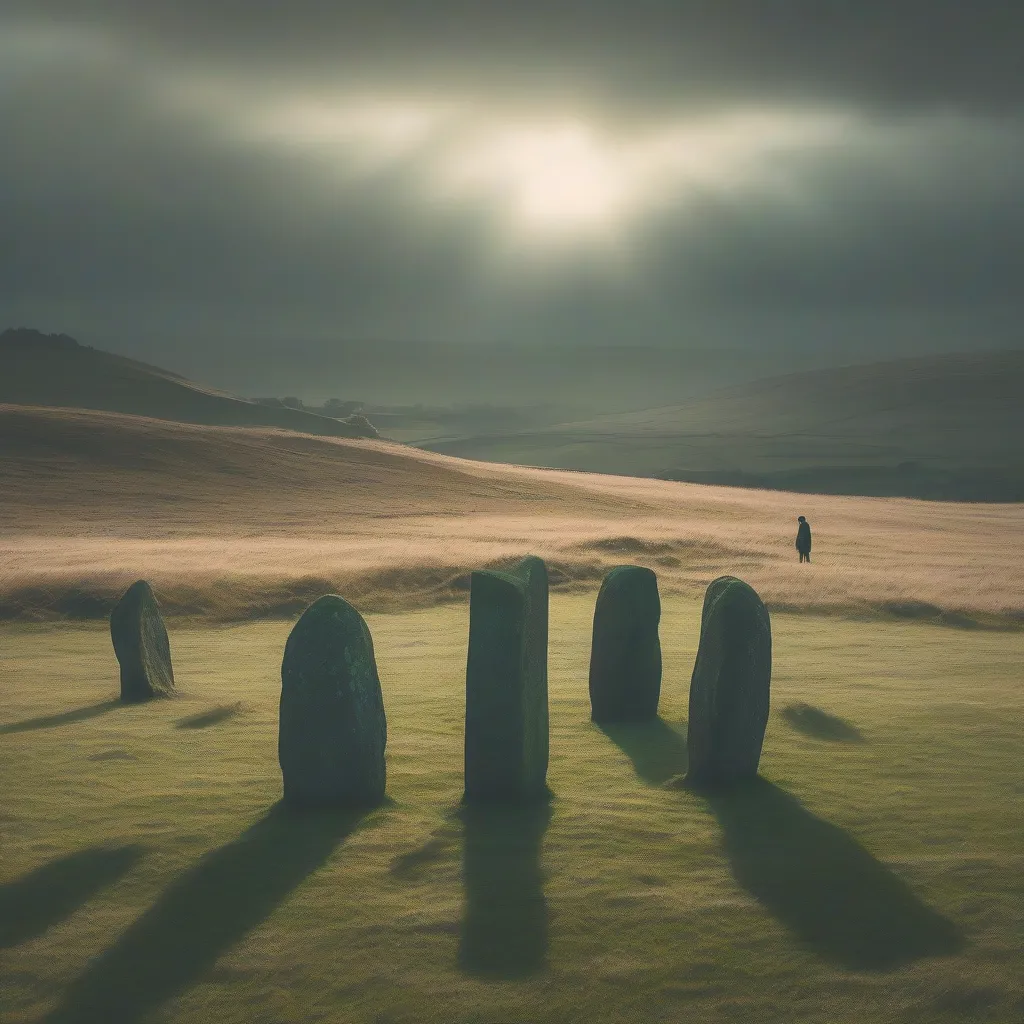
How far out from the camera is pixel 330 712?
11.7 metres

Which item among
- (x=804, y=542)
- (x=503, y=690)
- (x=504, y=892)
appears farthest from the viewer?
(x=804, y=542)

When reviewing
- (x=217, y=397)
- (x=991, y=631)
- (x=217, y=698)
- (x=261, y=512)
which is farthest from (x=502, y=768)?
(x=217, y=397)

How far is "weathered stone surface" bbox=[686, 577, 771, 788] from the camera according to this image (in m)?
12.4

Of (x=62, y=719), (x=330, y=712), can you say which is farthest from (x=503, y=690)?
(x=62, y=719)

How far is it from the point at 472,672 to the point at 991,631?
61.2ft

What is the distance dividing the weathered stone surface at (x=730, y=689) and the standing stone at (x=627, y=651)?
3.49 m

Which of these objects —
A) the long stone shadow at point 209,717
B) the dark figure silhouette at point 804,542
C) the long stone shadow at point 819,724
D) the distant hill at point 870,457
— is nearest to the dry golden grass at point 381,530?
the dark figure silhouette at point 804,542

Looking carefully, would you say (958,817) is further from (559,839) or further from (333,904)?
(333,904)

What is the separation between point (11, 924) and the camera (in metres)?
9.07

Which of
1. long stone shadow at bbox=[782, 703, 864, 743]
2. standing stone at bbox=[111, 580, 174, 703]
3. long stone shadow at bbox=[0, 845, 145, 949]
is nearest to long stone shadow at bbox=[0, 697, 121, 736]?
standing stone at bbox=[111, 580, 174, 703]

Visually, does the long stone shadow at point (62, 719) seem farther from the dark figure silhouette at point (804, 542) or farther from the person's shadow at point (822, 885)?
the dark figure silhouette at point (804, 542)

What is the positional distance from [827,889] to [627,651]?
6.96m

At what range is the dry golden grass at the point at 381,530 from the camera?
28.8m

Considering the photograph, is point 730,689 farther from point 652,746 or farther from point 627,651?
point 627,651
